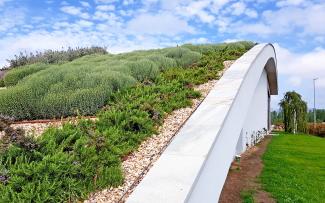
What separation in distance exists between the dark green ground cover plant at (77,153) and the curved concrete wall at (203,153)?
0.58 metres

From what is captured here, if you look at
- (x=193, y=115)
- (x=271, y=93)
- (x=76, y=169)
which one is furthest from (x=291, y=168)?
(x=271, y=93)

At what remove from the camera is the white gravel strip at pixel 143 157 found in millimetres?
4761

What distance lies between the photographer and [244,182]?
9.01 metres

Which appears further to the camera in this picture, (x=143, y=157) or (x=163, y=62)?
(x=163, y=62)

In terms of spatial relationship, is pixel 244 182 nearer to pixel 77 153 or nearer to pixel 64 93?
pixel 64 93

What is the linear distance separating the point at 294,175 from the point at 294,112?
1826cm

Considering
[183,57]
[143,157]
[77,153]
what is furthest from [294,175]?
[77,153]

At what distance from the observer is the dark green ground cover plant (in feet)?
14.6

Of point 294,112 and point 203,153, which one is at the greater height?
point 203,153

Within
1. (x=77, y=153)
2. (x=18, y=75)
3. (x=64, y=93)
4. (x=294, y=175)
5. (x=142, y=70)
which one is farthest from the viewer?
(x=18, y=75)

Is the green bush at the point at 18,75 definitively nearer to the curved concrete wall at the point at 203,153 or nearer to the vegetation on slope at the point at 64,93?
the vegetation on slope at the point at 64,93

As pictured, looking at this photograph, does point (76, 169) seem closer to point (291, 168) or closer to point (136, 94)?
point (136, 94)

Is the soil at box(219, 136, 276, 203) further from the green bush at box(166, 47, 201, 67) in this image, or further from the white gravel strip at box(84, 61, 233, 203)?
the green bush at box(166, 47, 201, 67)

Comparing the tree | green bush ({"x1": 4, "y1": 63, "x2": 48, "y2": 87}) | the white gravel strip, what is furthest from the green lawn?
the tree
